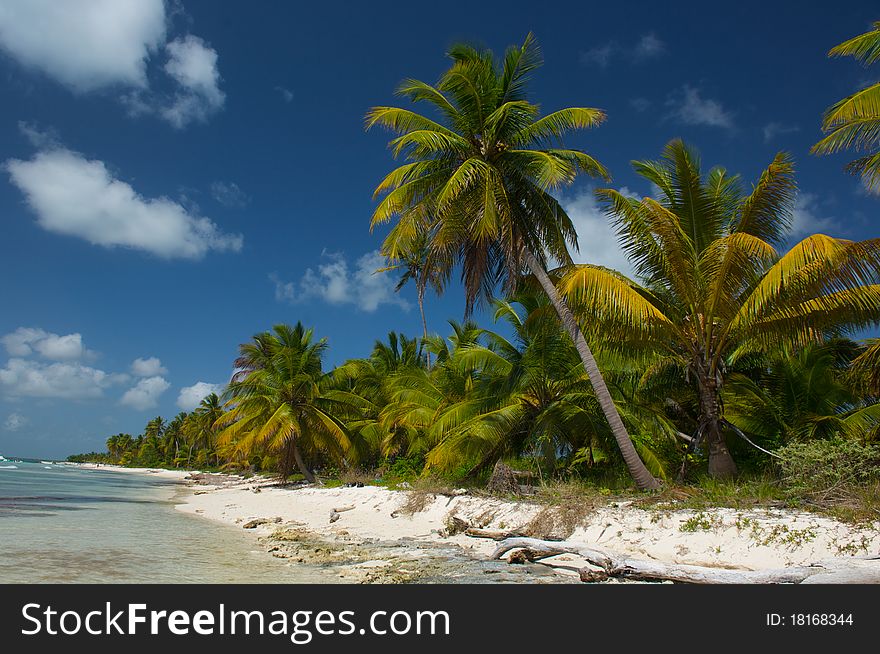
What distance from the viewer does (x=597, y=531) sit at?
888cm

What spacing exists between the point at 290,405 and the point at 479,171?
17.9 m

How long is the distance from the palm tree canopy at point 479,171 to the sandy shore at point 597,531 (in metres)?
5.28

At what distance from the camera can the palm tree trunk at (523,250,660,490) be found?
35.3 ft

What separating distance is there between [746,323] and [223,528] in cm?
1312

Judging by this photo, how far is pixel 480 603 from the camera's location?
4.94 metres

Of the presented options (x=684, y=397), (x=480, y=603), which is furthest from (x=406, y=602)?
(x=684, y=397)

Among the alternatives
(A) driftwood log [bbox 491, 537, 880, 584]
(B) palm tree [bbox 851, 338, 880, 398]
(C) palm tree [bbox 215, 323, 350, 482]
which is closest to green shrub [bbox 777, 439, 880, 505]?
(B) palm tree [bbox 851, 338, 880, 398]

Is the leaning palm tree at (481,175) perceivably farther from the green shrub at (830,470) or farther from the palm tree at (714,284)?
the green shrub at (830,470)

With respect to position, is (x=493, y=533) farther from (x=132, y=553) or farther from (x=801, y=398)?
(x=801, y=398)

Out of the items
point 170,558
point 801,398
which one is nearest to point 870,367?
point 801,398

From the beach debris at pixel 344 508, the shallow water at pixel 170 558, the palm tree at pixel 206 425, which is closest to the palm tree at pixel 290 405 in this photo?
the beach debris at pixel 344 508

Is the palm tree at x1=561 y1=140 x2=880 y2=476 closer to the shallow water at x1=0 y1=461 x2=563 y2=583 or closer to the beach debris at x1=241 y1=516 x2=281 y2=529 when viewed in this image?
the shallow water at x1=0 y1=461 x2=563 y2=583

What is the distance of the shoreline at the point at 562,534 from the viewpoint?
21.8 feet

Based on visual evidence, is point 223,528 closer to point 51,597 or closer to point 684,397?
point 51,597
